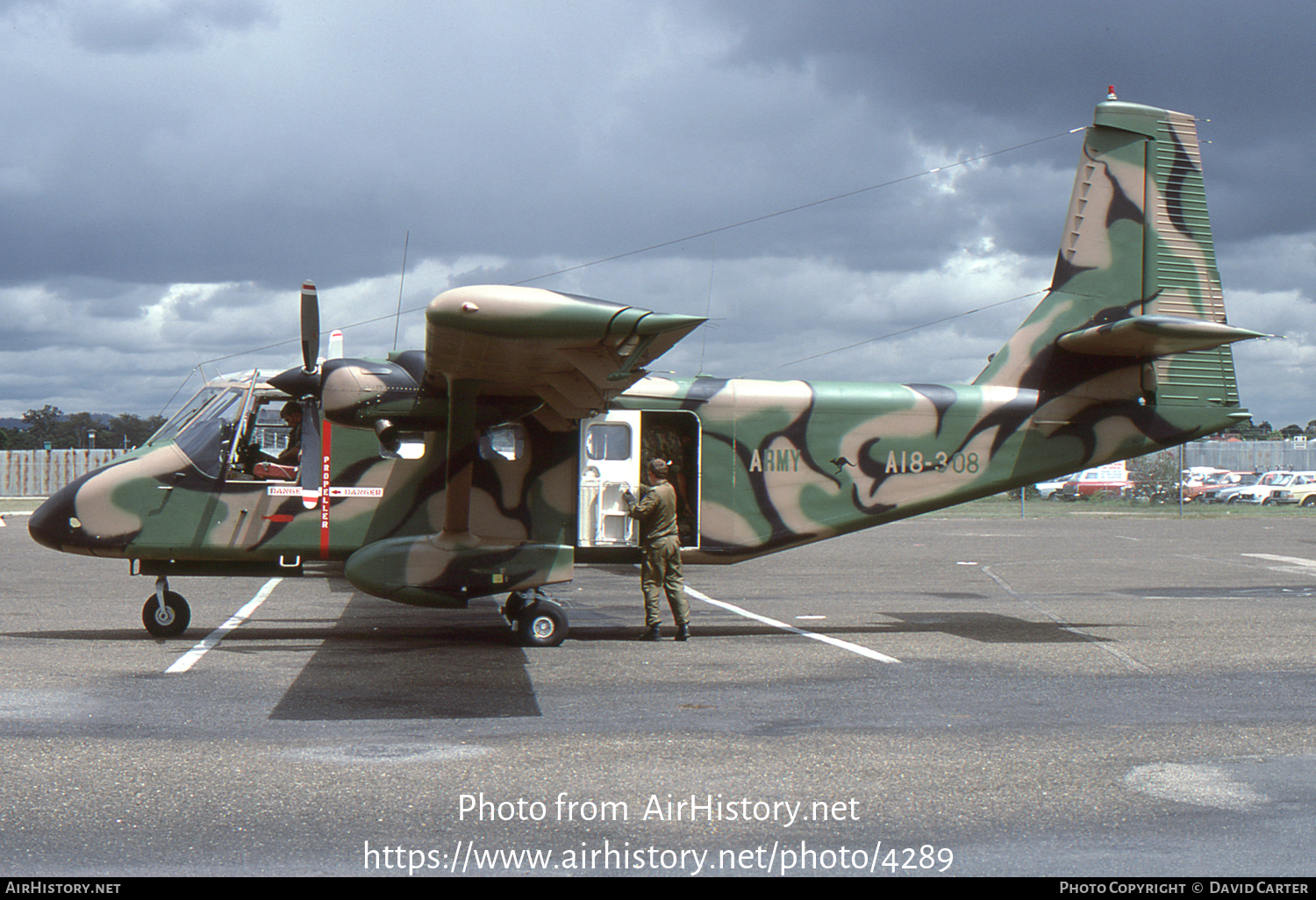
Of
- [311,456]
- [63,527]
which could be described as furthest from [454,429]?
[63,527]

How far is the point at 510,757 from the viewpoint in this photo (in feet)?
22.1

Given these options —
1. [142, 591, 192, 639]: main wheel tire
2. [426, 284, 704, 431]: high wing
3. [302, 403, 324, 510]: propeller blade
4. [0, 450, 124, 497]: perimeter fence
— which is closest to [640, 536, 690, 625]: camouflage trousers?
[426, 284, 704, 431]: high wing

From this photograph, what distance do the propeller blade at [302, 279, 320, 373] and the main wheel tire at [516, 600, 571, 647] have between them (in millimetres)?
3370

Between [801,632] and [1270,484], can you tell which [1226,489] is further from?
[801,632]

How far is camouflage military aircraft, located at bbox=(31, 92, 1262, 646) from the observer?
11.2 meters

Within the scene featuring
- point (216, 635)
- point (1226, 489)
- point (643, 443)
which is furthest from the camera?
point (1226, 489)

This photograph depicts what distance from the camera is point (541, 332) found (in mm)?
7375

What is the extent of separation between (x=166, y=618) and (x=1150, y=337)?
35.5 ft

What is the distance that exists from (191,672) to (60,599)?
23.1ft

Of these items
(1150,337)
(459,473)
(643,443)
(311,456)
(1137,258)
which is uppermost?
(1137,258)

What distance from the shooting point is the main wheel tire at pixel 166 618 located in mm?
11594

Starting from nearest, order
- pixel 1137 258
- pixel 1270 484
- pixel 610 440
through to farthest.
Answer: pixel 610 440
pixel 1137 258
pixel 1270 484

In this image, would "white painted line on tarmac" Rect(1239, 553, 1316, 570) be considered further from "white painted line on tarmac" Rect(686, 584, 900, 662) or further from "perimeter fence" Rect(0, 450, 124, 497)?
"perimeter fence" Rect(0, 450, 124, 497)
